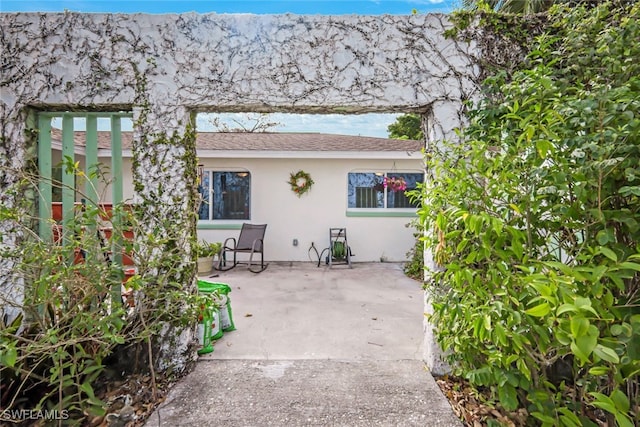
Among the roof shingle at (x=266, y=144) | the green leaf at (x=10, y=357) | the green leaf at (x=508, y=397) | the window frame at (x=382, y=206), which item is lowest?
the green leaf at (x=508, y=397)

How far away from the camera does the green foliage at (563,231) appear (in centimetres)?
137

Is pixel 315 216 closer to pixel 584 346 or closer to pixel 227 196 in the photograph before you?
pixel 227 196

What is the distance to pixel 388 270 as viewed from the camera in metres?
6.76

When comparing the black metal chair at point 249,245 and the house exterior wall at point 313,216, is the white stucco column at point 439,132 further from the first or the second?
the house exterior wall at point 313,216

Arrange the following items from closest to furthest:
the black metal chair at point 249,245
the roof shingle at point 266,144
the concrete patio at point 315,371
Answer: the concrete patio at point 315,371 < the black metal chair at point 249,245 < the roof shingle at point 266,144

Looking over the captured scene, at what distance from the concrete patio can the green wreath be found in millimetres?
3199

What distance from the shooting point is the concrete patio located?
219 cm

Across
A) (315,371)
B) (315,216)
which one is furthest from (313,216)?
(315,371)

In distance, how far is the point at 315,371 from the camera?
270 cm

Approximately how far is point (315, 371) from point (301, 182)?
204 inches

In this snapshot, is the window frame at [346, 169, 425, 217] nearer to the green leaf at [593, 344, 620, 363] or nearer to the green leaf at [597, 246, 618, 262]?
the green leaf at [597, 246, 618, 262]

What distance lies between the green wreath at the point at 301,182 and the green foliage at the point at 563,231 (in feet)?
17.5

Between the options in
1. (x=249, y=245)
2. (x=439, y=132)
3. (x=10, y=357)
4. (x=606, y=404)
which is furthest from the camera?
(x=249, y=245)

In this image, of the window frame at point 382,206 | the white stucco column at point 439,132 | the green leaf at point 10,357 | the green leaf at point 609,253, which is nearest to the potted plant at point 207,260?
the window frame at point 382,206
